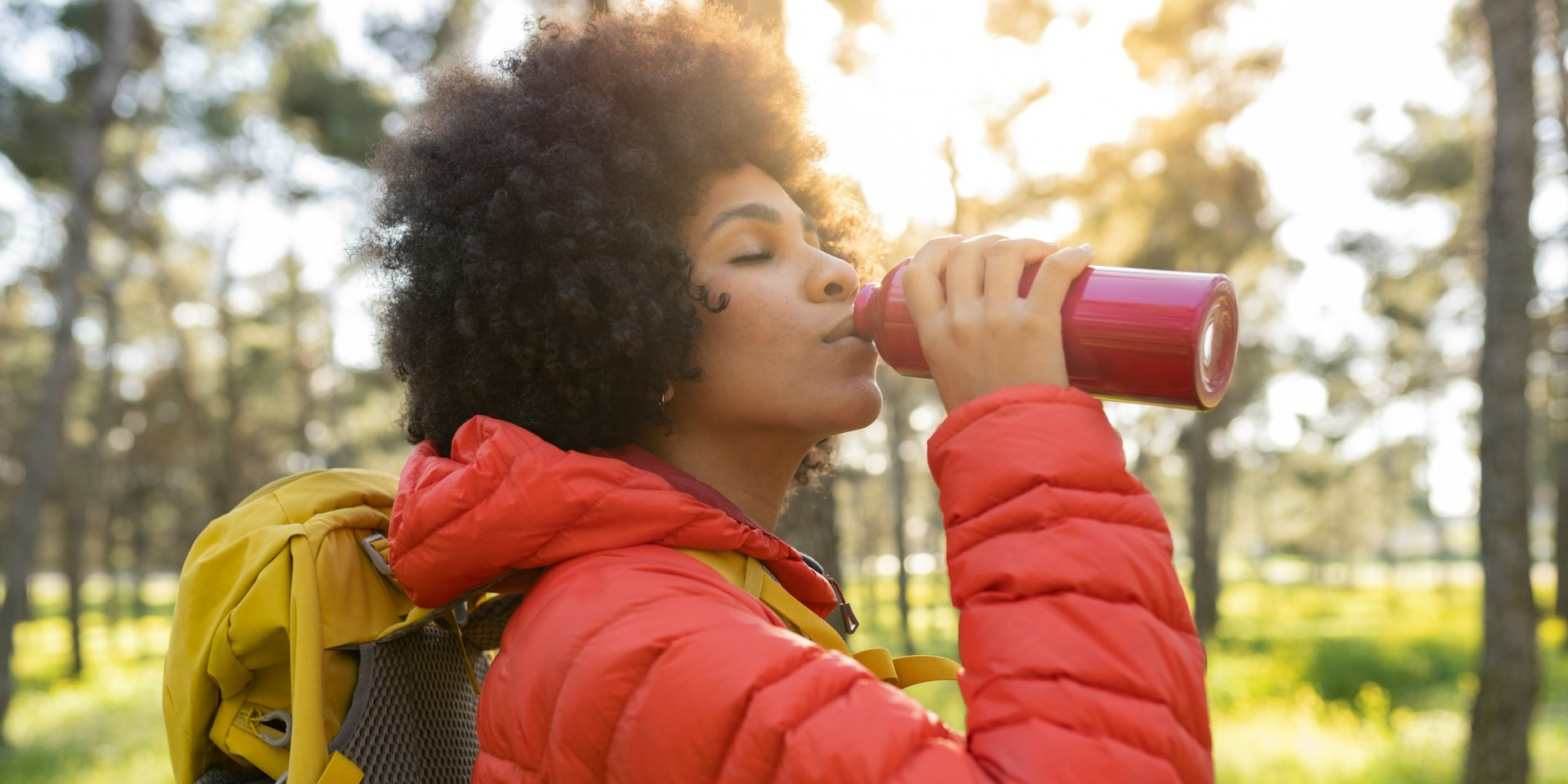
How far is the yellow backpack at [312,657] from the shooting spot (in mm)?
1410

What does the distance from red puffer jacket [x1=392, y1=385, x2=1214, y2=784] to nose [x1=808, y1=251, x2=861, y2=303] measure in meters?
0.42

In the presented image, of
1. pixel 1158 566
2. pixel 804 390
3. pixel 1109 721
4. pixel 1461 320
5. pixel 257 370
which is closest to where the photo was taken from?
pixel 1109 721

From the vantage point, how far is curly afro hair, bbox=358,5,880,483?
1618mm

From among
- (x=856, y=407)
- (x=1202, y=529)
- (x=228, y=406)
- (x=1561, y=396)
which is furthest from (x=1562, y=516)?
(x=228, y=406)

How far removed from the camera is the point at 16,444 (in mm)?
29500

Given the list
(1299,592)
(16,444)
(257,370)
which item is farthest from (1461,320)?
(16,444)

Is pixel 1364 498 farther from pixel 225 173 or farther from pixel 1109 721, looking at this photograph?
pixel 1109 721

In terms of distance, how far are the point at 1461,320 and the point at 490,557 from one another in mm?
23554

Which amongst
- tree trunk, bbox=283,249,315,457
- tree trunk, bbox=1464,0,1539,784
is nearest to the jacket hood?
tree trunk, bbox=1464,0,1539,784

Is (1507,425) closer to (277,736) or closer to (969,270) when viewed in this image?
(969,270)

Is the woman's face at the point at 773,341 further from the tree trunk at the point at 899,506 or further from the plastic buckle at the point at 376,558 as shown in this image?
the tree trunk at the point at 899,506

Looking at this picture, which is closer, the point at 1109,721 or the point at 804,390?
the point at 1109,721

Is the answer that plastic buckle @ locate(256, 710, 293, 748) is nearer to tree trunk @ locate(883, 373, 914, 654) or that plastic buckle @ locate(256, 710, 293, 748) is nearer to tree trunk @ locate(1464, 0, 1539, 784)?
tree trunk @ locate(1464, 0, 1539, 784)

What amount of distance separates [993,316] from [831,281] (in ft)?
1.25
